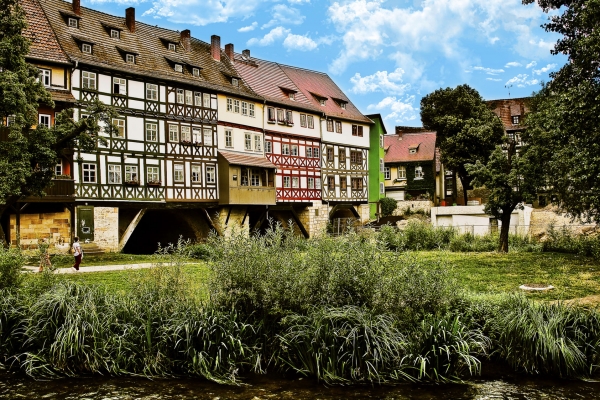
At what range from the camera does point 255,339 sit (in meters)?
9.26

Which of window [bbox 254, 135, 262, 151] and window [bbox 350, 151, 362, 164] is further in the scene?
window [bbox 350, 151, 362, 164]

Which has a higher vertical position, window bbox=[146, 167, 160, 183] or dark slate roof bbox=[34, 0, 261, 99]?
dark slate roof bbox=[34, 0, 261, 99]

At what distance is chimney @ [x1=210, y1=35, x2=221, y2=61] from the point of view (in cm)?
3700

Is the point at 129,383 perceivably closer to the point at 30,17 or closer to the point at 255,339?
the point at 255,339

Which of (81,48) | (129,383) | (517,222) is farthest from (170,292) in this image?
(517,222)

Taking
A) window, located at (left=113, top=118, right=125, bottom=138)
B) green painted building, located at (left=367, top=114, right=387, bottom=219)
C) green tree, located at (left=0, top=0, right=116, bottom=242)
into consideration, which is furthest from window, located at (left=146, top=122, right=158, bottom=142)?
green painted building, located at (left=367, top=114, right=387, bottom=219)

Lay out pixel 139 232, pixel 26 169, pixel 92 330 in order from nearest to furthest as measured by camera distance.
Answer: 1. pixel 92 330
2. pixel 26 169
3. pixel 139 232

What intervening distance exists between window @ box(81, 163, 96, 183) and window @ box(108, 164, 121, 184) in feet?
2.77

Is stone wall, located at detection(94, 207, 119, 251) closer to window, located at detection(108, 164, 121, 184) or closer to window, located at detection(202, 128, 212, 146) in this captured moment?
window, located at detection(108, 164, 121, 184)

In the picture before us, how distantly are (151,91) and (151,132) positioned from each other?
7.45 feet

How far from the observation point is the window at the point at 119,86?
1111 inches

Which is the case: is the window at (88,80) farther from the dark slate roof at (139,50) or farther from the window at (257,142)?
the window at (257,142)

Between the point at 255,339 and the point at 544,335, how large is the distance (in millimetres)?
4627

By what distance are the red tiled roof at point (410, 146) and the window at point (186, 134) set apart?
2987cm
